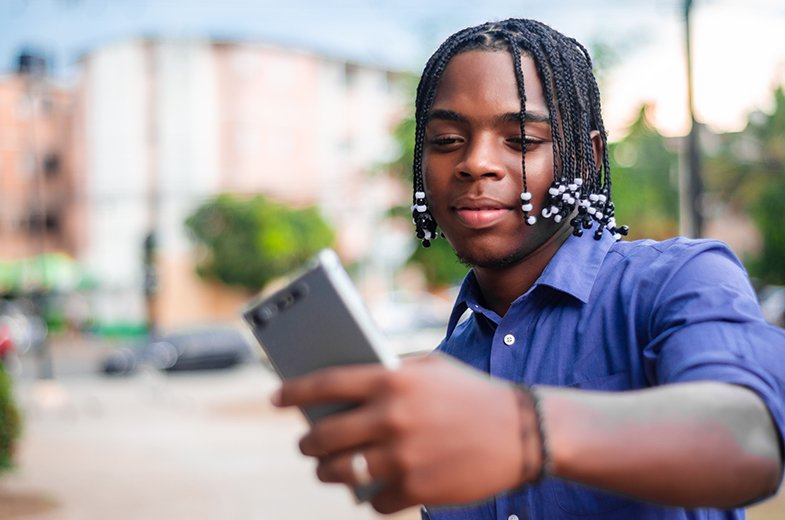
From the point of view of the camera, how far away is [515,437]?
845 millimetres

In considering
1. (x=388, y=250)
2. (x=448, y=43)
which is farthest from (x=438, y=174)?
(x=388, y=250)

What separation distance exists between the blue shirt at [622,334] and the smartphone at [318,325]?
35 centimetres

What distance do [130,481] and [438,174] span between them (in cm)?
964

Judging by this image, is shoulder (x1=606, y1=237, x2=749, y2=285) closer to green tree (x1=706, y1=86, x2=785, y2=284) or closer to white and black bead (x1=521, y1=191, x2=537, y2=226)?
white and black bead (x1=521, y1=191, x2=537, y2=226)

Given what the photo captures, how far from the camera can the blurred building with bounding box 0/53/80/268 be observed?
41.3 meters

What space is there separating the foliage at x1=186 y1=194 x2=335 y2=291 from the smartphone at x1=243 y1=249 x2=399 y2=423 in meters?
33.7

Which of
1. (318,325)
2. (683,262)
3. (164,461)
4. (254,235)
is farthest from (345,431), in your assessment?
(254,235)

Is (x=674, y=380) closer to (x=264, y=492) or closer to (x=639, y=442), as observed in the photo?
(x=639, y=442)

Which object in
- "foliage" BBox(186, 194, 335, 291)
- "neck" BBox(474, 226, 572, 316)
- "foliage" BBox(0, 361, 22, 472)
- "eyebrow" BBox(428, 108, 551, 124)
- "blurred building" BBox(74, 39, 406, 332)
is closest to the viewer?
"eyebrow" BBox(428, 108, 551, 124)

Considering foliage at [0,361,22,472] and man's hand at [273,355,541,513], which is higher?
man's hand at [273,355,541,513]

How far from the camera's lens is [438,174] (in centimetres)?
146

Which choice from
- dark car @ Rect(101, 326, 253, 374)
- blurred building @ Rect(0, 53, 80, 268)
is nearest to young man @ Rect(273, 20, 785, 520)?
dark car @ Rect(101, 326, 253, 374)

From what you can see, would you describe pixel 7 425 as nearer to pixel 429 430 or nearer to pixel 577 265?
pixel 577 265

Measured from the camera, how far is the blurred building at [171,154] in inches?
1511
